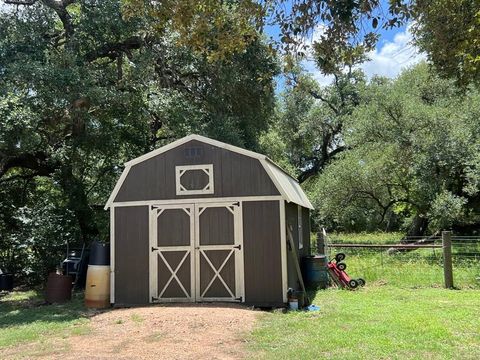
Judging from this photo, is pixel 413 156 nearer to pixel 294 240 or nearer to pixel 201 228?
pixel 294 240

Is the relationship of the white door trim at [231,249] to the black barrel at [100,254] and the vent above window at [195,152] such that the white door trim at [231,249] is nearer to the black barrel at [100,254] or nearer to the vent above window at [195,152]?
the vent above window at [195,152]

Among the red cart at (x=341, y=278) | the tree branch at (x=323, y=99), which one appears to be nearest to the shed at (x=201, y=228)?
the red cart at (x=341, y=278)

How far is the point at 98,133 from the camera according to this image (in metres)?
14.0

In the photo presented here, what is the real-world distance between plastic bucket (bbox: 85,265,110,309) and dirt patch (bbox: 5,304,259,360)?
2.45ft

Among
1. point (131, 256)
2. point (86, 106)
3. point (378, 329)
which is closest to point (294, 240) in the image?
point (131, 256)

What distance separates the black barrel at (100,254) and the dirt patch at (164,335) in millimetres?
1242

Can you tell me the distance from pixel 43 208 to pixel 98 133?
2667mm

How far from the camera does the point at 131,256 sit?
374 inches

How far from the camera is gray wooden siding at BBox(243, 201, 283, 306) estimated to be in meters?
8.88

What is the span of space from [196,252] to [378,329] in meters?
3.83

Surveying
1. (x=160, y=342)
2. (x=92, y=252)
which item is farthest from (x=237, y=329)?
(x=92, y=252)

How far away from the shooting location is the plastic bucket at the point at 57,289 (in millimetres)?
10188

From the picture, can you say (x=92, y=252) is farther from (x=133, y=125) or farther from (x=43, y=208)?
(x=133, y=125)

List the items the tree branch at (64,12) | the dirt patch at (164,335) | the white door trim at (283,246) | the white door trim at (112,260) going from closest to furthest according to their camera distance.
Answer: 1. the dirt patch at (164,335)
2. the white door trim at (283,246)
3. the white door trim at (112,260)
4. the tree branch at (64,12)
